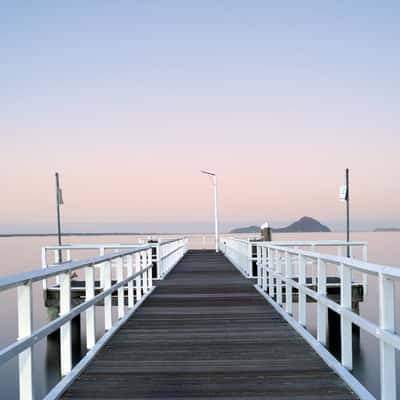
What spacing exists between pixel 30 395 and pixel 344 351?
2810mm

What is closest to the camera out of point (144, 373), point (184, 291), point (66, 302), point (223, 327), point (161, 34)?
point (66, 302)

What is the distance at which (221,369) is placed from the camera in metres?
5.16

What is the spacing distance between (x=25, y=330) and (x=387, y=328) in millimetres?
2445

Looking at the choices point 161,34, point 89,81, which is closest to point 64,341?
point 161,34

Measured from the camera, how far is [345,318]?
4805 mm

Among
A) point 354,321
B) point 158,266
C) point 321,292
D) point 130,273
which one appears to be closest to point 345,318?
point 354,321

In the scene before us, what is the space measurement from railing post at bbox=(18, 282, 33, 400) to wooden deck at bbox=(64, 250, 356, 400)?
27.4 inches

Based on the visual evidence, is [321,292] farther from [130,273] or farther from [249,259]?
[249,259]

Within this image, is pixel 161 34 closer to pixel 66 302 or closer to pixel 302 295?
pixel 302 295

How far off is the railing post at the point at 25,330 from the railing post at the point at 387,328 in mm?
2414

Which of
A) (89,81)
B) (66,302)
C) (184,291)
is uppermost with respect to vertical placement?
(89,81)

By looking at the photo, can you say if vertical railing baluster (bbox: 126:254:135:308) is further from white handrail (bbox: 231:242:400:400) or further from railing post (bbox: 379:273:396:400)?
railing post (bbox: 379:273:396:400)

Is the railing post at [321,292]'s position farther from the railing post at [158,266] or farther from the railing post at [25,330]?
the railing post at [158,266]

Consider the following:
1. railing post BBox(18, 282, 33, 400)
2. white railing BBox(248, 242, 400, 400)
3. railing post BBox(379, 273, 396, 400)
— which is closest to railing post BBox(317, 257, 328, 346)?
white railing BBox(248, 242, 400, 400)
